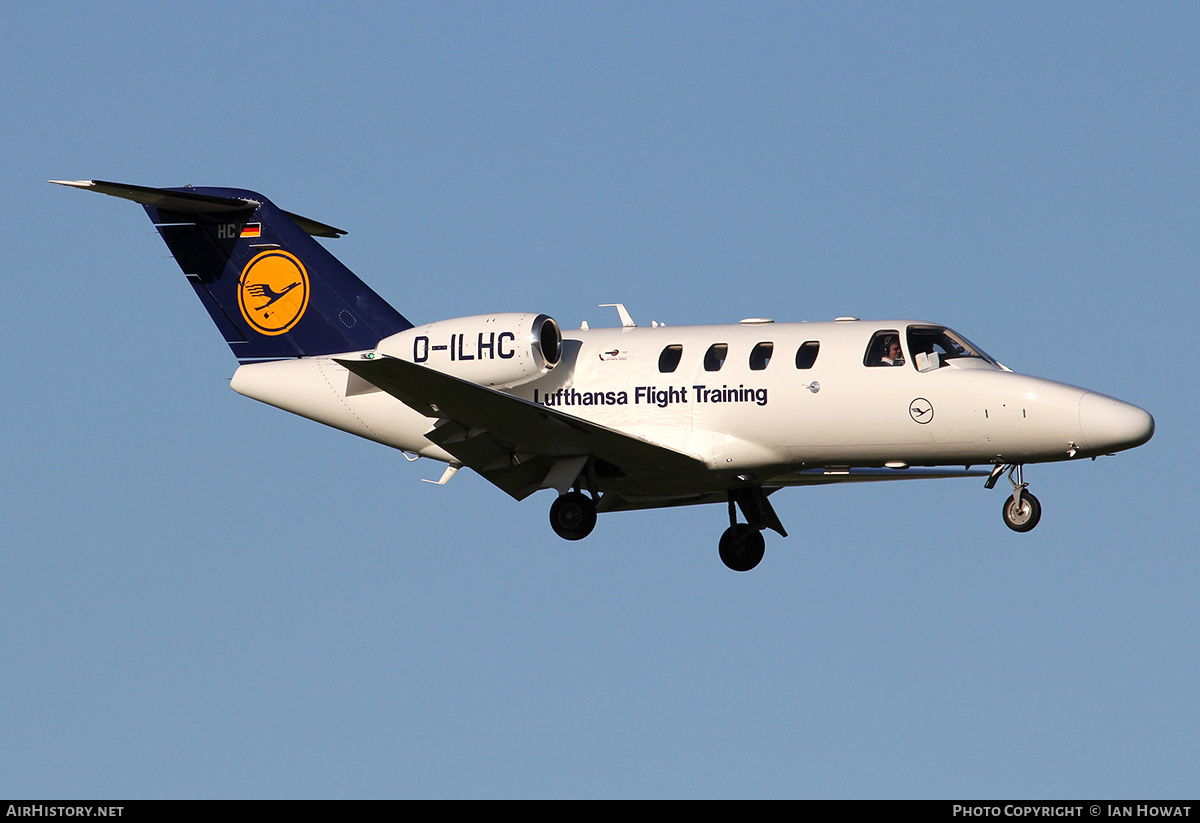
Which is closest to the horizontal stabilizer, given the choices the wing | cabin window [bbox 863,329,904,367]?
the wing

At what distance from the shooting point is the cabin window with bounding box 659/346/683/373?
25.2m

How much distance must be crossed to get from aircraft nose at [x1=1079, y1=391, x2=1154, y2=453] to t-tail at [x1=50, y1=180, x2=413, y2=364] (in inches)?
424

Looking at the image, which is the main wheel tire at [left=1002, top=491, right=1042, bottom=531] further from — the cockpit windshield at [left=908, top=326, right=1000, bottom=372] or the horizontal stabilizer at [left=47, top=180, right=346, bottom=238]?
the horizontal stabilizer at [left=47, top=180, right=346, bottom=238]

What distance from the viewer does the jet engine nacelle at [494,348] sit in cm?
2538

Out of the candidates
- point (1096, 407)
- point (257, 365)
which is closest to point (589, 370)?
point (257, 365)

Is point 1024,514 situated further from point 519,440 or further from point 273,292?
point 273,292

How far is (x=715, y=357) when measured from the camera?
82.0 feet

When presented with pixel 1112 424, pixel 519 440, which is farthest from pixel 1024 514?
pixel 519 440

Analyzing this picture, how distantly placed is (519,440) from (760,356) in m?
3.74

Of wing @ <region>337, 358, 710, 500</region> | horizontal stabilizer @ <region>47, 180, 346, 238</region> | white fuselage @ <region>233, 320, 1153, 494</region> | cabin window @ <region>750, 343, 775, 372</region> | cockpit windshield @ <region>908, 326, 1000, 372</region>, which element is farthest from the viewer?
horizontal stabilizer @ <region>47, 180, 346, 238</region>

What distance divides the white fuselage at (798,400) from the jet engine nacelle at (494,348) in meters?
0.05

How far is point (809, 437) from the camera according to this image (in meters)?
24.2

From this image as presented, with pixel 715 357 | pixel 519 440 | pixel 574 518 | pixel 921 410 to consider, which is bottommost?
pixel 574 518
